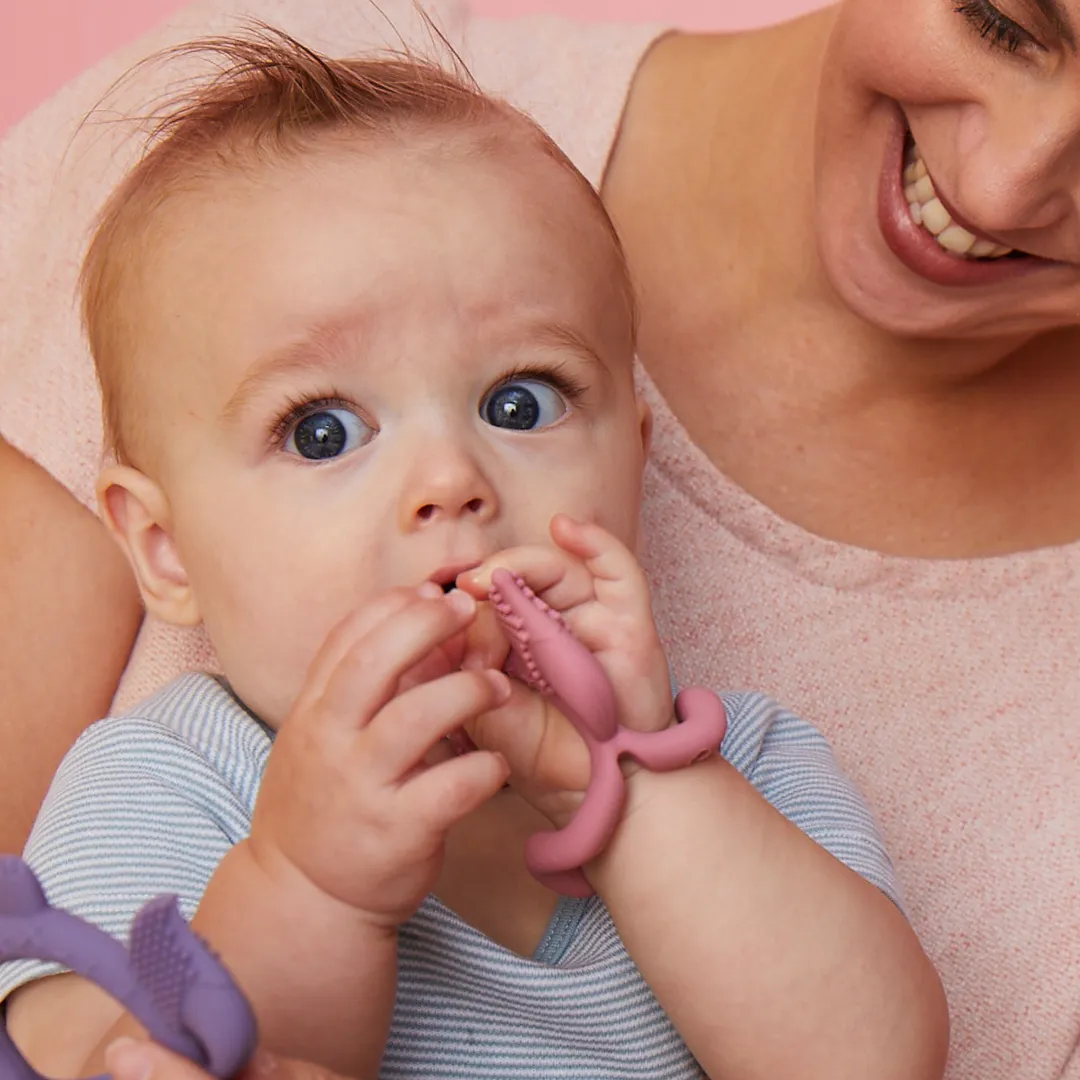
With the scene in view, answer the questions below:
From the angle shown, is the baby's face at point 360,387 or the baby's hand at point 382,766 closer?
the baby's hand at point 382,766

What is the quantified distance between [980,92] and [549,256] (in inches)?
15.7

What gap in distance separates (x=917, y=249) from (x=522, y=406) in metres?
0.46

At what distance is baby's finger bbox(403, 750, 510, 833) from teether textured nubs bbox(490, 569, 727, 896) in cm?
6

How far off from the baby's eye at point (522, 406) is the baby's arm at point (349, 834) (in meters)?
0.20

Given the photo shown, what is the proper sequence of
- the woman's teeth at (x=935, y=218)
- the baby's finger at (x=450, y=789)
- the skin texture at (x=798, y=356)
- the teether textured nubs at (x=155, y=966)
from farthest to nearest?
the skin texture at (x=798, y=356) → the woman's teeth at (x=935, y=218) → the baby's finger at (x=450, y=789) → the teether textured nubs at (x=155, y=966)

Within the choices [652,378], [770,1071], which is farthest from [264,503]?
[652,378]

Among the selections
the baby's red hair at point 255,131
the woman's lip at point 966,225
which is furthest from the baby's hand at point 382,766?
the woman's lip at point 966,225

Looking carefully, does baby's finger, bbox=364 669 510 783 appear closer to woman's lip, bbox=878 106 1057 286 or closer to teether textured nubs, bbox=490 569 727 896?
teether textured nubs, bbox=490 569 727 896

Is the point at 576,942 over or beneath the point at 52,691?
over

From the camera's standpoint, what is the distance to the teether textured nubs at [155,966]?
0.57 meters

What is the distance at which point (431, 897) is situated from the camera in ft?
3.13

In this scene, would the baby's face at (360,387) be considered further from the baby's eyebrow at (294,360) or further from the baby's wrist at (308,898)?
the baby's wrist at (308,898)

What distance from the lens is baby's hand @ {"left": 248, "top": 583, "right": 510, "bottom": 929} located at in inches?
30.1

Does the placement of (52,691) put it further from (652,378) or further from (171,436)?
(652,378)
